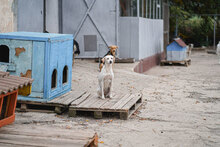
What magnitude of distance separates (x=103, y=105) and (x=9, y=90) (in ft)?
9.88

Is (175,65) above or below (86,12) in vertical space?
below

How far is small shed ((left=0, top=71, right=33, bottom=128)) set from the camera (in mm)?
4656

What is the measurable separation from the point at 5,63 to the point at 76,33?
9307 mm

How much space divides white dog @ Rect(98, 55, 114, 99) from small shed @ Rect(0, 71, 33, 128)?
2518 millimetres

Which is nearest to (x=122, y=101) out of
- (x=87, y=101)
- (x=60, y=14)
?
(x=87, y=101)

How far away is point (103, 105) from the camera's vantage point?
7387 mm

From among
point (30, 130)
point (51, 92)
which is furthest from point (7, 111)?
point (51, 92)

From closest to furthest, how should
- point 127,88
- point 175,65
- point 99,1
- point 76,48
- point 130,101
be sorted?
1. point 130,101
2. point 127,88
3. point 76,48
4. point 99,1
5. point 175,65

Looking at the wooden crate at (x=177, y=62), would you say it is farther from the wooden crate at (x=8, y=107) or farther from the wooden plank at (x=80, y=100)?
the wooden crate at (x=8, y=107)

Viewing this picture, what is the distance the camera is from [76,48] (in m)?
14.6

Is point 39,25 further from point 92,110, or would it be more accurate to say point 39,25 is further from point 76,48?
point 92,110

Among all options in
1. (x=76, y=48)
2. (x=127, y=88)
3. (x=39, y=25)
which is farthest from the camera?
(x=76, y=48)

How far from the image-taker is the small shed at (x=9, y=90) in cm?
466

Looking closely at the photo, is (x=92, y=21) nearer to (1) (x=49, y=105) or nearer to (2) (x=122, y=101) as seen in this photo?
(2) (x=122, y=101)
